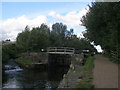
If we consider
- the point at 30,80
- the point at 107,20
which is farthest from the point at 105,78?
the point at 30,80

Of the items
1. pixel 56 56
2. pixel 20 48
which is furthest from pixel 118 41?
pixel 20 48

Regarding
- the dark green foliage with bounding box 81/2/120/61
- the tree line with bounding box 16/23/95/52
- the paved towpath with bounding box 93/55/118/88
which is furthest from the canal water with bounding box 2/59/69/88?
the tree line with bounding box 16/23/95/52

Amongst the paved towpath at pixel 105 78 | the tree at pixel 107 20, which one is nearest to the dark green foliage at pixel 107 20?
the tree at pixel 107 20

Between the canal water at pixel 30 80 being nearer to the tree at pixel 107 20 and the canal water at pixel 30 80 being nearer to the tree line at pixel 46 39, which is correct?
the tree at pixel 107 20

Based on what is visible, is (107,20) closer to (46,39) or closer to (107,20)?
(107,20)

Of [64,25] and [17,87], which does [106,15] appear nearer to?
[17,87]

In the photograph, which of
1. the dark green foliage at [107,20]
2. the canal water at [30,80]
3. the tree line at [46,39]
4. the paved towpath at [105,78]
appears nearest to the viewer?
the paved towpath at [105,78]

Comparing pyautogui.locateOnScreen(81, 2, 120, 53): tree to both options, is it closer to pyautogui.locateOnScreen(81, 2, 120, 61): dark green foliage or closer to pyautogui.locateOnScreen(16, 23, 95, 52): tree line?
pyautogui.locateOnScreen(81, 2, 120, 61): dark green foliage

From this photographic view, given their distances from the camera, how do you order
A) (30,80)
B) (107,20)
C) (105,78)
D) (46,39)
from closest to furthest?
1. (105,78)
2. (107,20)
3. (30,80)
4. (46,39)

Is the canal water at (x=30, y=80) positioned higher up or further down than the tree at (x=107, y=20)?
further down

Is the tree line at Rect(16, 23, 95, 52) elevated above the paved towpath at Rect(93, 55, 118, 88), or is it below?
above

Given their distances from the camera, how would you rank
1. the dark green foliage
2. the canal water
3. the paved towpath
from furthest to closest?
the canal water, the dark green foliage, the paved towpath

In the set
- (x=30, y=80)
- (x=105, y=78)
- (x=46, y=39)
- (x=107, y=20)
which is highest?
(x=107, y=20)

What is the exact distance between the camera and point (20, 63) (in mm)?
21938
